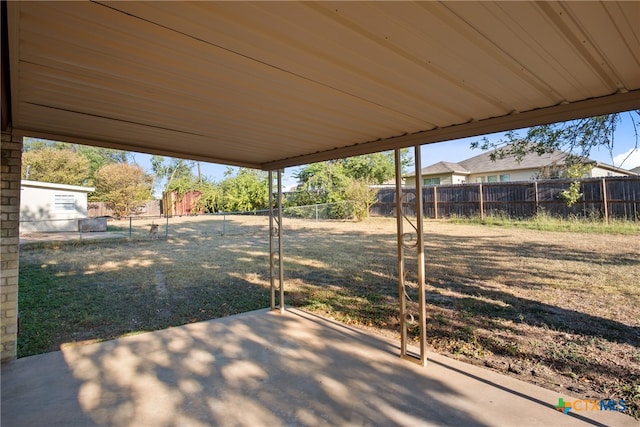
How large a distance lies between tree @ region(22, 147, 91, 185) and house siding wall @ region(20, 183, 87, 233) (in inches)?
253

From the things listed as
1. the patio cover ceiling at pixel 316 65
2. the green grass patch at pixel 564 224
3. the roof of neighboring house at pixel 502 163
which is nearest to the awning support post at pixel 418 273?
the patio cover ceiling at pixel 316 65

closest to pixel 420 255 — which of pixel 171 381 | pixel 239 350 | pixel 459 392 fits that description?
pixel 459 392

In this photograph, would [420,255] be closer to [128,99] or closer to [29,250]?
[128,99]

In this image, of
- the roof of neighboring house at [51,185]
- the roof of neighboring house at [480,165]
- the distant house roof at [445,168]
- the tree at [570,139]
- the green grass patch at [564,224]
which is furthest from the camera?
the distant house roof at [445,168]

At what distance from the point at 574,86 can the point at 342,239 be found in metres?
9.15

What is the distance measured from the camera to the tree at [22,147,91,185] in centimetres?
1744

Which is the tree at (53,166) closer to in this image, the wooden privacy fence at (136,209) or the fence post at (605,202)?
the wooden privacy fence at (136,209)

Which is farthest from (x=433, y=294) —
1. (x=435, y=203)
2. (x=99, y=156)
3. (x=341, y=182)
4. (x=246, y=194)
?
(x=99, y=156)

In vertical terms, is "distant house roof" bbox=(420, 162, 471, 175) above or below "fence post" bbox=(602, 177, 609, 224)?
above

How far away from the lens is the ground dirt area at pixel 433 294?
2.78 metres

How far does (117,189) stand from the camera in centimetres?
1838

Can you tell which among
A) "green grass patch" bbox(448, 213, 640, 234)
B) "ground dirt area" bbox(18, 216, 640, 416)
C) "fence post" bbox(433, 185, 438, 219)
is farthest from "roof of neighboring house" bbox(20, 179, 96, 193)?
"green grass patch" bbox(448, 213, 640, 234)

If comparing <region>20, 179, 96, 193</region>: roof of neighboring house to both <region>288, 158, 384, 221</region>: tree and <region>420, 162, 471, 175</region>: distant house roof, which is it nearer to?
<region>288, 158, 384, 221</region>: tree

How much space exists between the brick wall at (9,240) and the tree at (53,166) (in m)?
19.1
